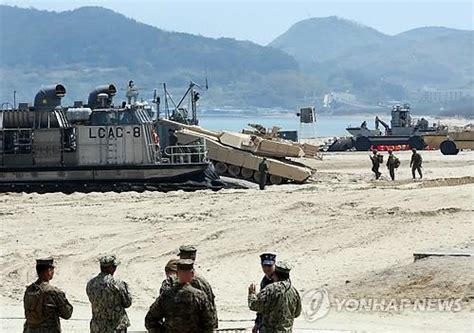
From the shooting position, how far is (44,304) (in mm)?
9328

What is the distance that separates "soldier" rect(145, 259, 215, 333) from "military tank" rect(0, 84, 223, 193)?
19074 millimetres

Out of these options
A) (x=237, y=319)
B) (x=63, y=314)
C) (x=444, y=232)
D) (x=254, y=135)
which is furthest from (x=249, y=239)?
(x=254, y=135)

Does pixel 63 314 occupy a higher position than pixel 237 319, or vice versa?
pixel 63 314

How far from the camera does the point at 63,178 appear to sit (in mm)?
27469

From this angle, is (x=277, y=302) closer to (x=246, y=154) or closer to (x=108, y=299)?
(x=108, y=299)

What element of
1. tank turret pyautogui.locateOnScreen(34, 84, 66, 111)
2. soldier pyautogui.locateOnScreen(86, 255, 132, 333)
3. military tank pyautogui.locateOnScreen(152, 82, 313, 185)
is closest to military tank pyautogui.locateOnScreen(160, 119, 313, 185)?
military tank pyautogui.locateOnScreen(152, 82, 313, 185)

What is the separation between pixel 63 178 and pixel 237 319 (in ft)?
51.0

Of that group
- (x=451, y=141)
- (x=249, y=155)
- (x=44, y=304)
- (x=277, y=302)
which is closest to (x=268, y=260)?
(x=277, y=302)

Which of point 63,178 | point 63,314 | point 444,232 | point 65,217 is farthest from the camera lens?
point 63,178

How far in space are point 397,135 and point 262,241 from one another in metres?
41.2

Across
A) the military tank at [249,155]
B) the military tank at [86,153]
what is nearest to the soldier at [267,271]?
the military tank at [86,153]

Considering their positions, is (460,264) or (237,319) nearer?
(237,319)

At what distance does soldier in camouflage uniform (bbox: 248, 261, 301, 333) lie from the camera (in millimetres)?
9125

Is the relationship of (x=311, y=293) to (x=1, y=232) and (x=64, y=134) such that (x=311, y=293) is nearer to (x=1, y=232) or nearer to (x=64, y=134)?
(x=1, y=232)
